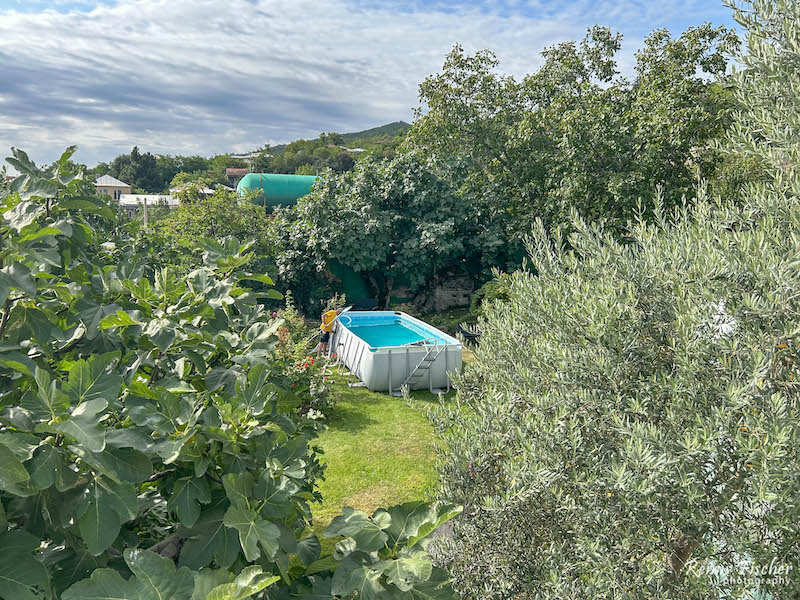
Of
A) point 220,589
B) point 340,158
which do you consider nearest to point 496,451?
point 220,589

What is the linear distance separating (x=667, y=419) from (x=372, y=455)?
20.8ft

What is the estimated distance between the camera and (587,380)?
2900mm

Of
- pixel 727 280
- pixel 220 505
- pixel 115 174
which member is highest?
pixel 115 174

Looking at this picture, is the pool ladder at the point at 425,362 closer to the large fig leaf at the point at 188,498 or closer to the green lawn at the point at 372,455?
the green lawn at the point at 372,455

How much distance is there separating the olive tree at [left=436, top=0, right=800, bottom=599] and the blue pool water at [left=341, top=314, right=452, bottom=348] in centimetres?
1128

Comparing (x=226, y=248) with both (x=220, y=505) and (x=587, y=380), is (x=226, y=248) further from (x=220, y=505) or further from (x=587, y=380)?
(x=587, y=380)

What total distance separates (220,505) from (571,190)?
13.4 metres

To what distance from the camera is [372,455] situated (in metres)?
8.41

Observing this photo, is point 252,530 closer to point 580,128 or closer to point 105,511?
point 105,511

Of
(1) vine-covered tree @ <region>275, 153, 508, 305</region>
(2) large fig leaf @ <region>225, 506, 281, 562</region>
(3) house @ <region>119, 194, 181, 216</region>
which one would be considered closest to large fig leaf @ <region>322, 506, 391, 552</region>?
(2) large fig leaf @ <region>225, 506, 281, 562</region>

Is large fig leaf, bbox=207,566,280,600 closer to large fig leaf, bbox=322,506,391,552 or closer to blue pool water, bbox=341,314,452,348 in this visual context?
large fig leaf, bbox=322,506,391,552

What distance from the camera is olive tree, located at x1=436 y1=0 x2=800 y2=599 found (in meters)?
2.34

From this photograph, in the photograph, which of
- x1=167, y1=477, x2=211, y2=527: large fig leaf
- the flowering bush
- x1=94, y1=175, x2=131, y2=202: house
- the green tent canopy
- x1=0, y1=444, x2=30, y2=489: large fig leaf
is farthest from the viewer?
x1=94, y1=175, x2=131, y2=202: house

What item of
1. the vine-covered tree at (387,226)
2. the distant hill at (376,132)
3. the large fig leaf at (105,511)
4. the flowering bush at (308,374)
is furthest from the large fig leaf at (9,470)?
the distant hill at (376,132)
